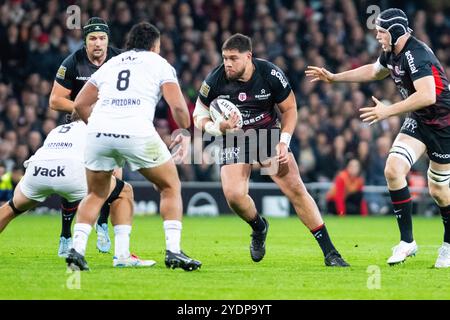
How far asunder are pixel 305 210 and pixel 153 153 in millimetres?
2024

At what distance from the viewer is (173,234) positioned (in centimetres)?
855

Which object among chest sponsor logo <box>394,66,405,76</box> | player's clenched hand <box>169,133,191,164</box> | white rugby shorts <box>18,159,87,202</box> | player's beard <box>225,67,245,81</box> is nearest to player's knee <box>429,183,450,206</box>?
chest sponsor logo <box>394,66,405,76</box>

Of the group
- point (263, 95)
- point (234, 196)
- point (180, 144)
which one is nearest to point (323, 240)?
point (234, 196)

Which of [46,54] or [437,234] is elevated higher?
[46,54]

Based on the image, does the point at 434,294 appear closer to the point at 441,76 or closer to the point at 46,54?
the point at 441,76

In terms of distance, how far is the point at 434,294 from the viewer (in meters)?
7.51

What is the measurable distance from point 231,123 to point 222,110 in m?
0.24

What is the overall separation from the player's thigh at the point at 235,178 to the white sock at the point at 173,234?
4.26 ft

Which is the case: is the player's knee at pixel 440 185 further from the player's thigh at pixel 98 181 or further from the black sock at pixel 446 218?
the player's thigh at pixel 98 181

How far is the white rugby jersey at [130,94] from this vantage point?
834 cm

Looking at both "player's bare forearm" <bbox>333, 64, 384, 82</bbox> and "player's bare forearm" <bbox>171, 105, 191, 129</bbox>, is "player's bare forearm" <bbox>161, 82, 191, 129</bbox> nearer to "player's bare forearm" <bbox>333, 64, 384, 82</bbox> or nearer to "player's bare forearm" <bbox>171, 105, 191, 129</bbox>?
"player's bare forearm" <bbox>171, 105, 191, 129</bbox>

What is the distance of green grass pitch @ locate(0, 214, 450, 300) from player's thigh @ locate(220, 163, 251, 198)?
0.75m

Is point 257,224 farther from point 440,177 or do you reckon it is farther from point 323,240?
point 440,177
